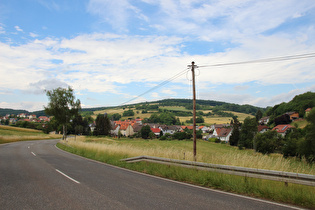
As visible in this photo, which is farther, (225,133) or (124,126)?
(124,126)

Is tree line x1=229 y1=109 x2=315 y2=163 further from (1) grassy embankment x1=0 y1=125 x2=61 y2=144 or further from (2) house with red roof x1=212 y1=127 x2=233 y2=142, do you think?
(1) grassy embankment x1=0 y1=125 x2=61 y2=144

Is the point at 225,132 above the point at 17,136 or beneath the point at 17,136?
beneath

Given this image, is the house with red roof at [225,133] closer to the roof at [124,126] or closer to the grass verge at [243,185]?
the roof at [124,126]

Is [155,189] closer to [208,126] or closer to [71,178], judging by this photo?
[71,178]

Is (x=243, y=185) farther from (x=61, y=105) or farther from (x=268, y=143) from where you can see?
(x=268, y=143)

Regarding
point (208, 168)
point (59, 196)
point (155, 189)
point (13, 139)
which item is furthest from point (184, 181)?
point (13, 139)

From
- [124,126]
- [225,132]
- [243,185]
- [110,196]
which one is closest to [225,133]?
[225,132]

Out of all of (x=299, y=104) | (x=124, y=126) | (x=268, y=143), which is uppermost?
(x=299, y=104)

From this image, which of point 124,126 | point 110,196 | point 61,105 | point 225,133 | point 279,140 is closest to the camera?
point 110,196

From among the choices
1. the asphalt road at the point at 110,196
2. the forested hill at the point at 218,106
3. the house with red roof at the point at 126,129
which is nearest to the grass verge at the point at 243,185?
the asphalt road at the point at 110,196

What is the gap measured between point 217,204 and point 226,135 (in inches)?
4003

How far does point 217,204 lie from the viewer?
5.62m

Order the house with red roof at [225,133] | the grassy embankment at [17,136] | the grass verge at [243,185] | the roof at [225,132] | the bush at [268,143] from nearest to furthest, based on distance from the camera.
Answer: the grass verge at [243,185]
the grassy embankment at [17,136]
the bush at [268,143]
the house with red roof at [225,133]
the roof at [225,132]

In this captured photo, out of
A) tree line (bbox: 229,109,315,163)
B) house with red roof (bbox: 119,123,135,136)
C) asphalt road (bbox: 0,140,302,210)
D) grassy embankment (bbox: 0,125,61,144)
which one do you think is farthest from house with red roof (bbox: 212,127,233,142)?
asphalt road (bbox: 0,140,302,210)
